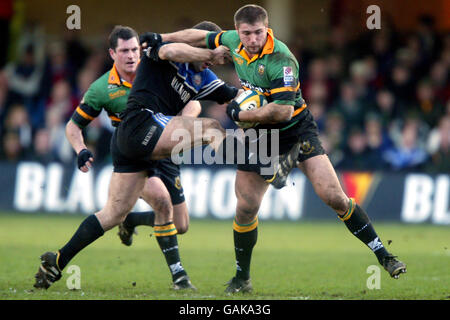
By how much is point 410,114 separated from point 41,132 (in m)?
6.76

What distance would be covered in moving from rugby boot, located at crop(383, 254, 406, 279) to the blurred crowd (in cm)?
715

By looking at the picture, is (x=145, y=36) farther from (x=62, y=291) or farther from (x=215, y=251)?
(x=215, y=251)

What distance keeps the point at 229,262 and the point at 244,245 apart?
2.12 m

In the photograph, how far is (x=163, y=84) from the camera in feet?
24.5

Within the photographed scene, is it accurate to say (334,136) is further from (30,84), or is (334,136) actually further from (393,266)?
(393,266)

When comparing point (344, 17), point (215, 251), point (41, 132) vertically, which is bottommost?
point (215, 251)

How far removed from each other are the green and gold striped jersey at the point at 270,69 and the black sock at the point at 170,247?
1.37 m

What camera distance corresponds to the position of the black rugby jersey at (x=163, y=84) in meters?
7.36

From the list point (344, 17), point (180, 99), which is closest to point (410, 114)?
point (344, 17)

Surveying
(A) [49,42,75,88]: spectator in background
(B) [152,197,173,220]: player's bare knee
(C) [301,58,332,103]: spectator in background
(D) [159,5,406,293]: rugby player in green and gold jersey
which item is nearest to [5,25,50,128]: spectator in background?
(A) [49,42,75,88]: spectator in background

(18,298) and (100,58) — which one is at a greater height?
(100,58)

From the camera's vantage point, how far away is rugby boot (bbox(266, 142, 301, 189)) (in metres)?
7.36

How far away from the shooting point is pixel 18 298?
271 inches

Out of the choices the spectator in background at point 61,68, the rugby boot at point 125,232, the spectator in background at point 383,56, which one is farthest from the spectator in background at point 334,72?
the rugby boot at point 125,232
